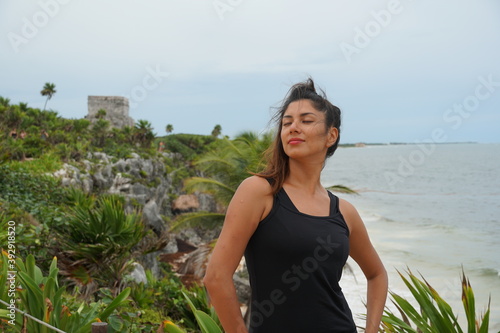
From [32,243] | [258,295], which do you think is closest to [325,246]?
[258,295]

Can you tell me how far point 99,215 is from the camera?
759 centimetres

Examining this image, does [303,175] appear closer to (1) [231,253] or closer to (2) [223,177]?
(1) [231,253]

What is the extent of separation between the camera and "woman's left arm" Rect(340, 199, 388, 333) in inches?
80.3

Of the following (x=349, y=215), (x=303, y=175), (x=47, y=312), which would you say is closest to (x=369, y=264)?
(x=349, y=215)

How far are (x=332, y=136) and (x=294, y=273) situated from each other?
1.84 ft

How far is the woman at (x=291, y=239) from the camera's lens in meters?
1.68

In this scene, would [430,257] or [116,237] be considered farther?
[430,257]

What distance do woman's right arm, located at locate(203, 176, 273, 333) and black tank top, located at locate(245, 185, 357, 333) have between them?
0.19 feet

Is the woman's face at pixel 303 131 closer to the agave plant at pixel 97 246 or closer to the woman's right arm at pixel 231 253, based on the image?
the woman's right arm at pixel 231 253

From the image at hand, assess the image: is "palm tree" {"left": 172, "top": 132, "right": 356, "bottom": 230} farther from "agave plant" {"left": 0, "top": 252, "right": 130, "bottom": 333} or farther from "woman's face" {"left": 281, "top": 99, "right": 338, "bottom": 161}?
"woman's face" {"left": 281, "top": 99, "right": 338, "bottom": 161}

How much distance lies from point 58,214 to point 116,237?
174cm

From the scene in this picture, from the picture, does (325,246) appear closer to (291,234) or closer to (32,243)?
(291,234)

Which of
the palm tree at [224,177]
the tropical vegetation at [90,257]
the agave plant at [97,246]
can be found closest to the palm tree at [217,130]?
the tropical vegetation at [90,257]

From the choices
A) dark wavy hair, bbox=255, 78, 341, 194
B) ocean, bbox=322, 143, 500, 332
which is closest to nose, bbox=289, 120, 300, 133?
dark wavy hair, bbox=255, 78, 341, 194
